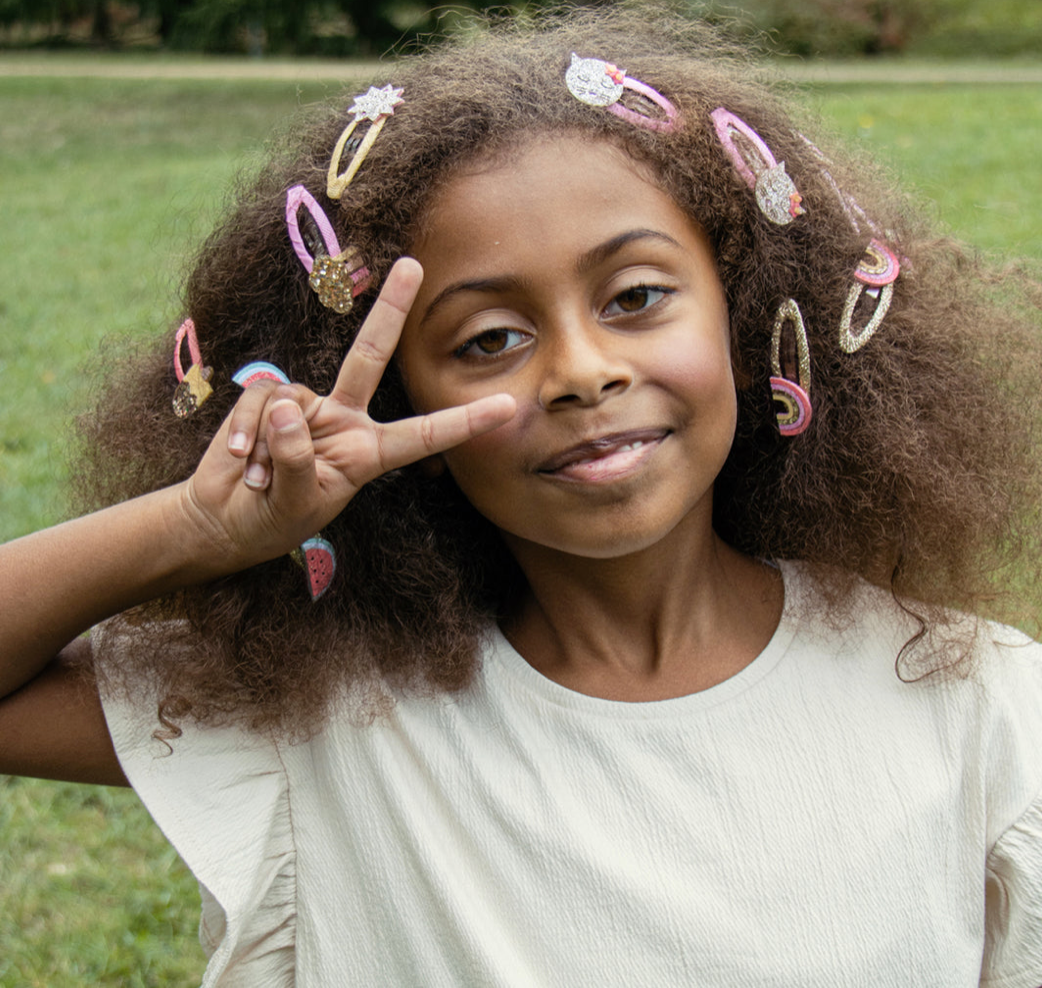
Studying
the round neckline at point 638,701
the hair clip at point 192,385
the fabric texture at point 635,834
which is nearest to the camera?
the fabric texture at point 635,834

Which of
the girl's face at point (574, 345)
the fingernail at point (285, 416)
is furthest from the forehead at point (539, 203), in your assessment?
the fingernail at point (285, 416)

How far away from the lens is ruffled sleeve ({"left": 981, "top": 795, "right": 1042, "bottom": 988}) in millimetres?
1898

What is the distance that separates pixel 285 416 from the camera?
167 centimetres

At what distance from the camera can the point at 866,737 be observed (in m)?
1.97

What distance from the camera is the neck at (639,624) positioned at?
2057 millimetres

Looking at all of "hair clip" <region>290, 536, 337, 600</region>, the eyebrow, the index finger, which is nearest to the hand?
the index finger

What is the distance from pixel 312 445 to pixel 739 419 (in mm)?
834

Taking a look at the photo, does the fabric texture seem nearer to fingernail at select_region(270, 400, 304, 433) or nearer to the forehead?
fingernail at select_region(270, 400, 304, 433)

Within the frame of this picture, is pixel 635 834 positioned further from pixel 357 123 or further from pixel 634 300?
pixel 357 123

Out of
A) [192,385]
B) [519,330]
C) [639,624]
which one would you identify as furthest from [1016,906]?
[192,385]

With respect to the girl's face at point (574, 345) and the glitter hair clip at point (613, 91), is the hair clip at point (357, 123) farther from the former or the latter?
the glitter hair clip at point (613, 91)

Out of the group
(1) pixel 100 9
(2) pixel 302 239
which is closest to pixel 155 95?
(1) pixel 100 9

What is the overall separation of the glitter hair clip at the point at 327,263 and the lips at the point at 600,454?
429mm

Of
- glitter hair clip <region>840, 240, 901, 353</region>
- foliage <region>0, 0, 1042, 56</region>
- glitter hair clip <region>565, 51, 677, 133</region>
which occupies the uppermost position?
glitter hair clip <region>565, 51, 677, 133</region>
